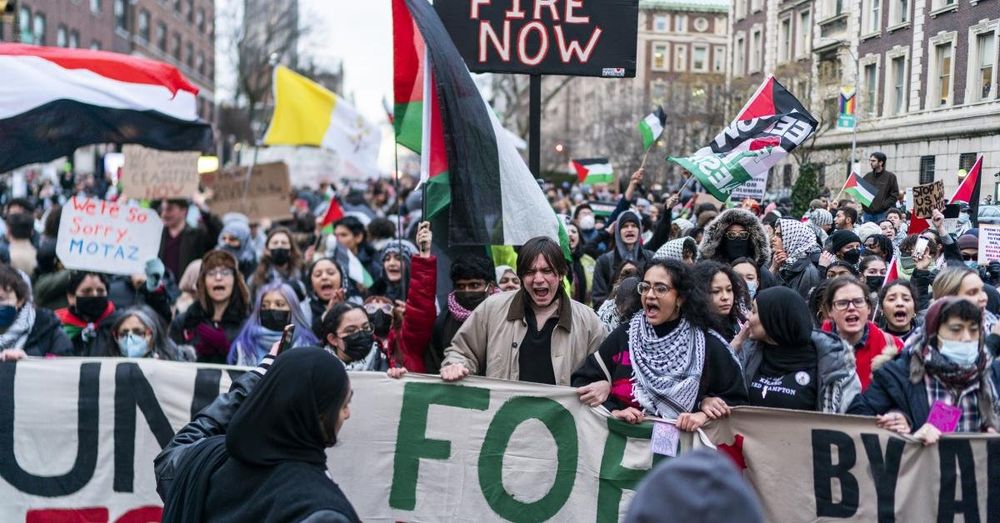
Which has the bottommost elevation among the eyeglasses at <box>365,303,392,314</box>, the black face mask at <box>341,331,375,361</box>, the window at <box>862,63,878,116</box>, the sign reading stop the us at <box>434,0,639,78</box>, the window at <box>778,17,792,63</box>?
the black face mask at <box>341,331,375,361</box>

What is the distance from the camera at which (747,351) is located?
5.14 meters

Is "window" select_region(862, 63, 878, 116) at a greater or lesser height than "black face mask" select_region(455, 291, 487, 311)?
greater

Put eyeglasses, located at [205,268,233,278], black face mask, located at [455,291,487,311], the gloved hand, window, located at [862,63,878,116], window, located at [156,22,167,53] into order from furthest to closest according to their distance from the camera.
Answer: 1. window, located at [156,22,167,53]
2. window, located at [862,63,878,116]
3. the gloved hand
4. eyeglasses, located at [205,268,233,278]
5. black face mask, located at [455,291,487,311]

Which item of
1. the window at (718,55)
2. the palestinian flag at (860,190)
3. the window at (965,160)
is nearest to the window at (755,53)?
the window at (965,160)

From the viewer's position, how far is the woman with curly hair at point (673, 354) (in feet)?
15.8

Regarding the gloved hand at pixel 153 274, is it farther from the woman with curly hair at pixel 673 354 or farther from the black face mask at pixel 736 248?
the woman with curly hair at pixel 673 354

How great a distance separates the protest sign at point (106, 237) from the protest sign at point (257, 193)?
15.7ft

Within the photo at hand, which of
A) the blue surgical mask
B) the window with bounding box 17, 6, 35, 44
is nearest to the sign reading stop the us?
the blue surgical mask

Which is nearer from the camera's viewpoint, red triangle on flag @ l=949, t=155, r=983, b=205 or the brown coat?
the brown coat

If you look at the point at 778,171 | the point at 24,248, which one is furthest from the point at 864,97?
the point at 24,248

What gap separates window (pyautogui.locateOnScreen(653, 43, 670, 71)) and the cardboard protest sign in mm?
84564

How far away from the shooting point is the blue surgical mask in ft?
20.2

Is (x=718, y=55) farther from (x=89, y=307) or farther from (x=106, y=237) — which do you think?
(x=89, y=307)

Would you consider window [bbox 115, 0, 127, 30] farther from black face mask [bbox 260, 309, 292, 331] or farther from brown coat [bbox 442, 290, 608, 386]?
brown coat [bbox 442, 290, 608, 386]
